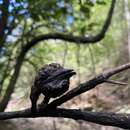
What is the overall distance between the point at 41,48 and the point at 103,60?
387 cm

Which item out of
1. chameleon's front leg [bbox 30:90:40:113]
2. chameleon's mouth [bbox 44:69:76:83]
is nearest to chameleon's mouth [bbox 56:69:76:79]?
chameleon's mouth [bbox 44:69:76:83]

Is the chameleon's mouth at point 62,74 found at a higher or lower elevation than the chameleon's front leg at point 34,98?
higher

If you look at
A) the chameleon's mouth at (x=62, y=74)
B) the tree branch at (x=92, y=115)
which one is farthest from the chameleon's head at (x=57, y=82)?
the tree branch at (x=92, y=115)

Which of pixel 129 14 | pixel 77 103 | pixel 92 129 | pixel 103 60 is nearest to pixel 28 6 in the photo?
pixel 92 129

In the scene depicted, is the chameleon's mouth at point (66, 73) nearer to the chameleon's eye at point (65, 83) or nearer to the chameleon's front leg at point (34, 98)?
the chameleon's eye at point (65, 83)

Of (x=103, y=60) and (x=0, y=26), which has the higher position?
(x=0, y=26)

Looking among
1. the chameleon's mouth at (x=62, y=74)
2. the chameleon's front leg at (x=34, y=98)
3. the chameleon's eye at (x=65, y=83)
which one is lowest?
the chameleon's front leg at (x=34, y=98)

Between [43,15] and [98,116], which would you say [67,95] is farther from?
[43,15]

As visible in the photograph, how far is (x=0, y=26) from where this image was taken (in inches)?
155

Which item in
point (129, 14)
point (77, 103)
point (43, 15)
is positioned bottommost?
point (77, 103)

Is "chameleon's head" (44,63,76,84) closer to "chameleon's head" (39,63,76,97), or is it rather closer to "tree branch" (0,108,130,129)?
"chameleon's head" (39,63,76,97)

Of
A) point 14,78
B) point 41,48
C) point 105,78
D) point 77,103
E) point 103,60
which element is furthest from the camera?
point 103,60

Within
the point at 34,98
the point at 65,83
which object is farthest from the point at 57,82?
the point at 34,98

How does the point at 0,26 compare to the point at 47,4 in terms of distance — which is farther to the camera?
the point at 47,4
